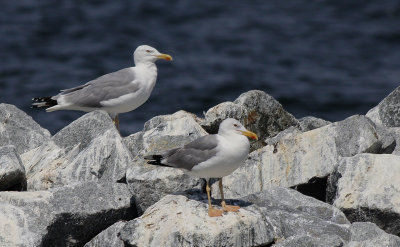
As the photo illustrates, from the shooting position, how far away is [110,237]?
824 centimetres

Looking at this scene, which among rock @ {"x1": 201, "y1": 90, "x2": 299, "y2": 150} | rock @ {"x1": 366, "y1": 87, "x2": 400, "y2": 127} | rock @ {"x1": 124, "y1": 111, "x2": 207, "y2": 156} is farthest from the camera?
rock @ {"x1": 366, "y1": 87, "x2": 400, "y2": 127}

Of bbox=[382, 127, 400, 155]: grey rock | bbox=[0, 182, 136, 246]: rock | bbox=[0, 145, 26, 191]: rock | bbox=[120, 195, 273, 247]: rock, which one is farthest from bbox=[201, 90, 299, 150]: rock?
bbox=[120, 195, 273, 247]: rock

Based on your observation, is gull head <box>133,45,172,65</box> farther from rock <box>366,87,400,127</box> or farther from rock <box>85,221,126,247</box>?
rock <box>85,221,126,247</box>

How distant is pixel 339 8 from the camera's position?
98.0 ft

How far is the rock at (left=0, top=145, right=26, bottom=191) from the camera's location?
9055 mm

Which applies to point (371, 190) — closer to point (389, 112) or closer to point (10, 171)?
point (389, 112)

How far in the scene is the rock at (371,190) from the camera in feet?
28.4

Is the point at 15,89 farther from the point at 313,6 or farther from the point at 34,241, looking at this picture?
the point at 34,241

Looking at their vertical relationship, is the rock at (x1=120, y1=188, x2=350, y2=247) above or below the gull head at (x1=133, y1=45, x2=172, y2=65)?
below

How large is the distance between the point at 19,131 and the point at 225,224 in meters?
4.77

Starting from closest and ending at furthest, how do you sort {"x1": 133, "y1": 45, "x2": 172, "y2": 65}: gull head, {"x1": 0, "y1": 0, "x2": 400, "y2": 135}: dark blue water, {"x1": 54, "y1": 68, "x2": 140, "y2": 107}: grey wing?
{"x1": 54, "y1": 68, "x2": 140, "y2": 107}: grey wing → {"x1": 133, "y1": 45, "x2": 172, "y2": 65}: gull head → {"x1": 0, "y1": 0, "x2": 400, "y2": 135}: dark blue water

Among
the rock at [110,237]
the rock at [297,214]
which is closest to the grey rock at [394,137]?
the rock at [297,214]

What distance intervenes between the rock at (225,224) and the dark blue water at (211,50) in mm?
10951

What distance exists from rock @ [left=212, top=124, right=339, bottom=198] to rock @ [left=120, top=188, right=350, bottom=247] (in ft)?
→ 2.75
